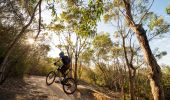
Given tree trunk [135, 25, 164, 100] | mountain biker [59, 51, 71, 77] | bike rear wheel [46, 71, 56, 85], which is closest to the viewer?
tree trunk [135, 25, 164, 100]

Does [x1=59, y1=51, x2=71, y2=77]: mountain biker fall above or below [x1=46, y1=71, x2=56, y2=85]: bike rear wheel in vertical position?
above

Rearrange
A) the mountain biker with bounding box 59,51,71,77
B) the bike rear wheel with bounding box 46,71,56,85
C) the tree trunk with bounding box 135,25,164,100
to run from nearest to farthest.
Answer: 1. the tree trunk with bounding box 135,25,164,100
2. the mountain biker with bounding box 59,51,71,77
3. the bike rear wheel with bounding box 46,71,56,85

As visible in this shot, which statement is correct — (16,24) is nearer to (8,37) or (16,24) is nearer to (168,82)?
(8,37)

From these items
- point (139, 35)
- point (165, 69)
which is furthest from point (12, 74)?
point (165, 69)

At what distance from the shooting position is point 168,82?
4659 cm

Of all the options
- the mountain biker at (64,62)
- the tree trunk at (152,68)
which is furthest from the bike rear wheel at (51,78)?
the tree trunk at (152,68)

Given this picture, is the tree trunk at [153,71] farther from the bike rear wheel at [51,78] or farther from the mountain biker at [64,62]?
the bike rear wheel at [51,78]

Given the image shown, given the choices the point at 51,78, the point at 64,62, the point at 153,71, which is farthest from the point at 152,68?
the point at 51,78

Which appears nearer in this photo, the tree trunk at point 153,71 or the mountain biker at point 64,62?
the tree trunk at point 153,71

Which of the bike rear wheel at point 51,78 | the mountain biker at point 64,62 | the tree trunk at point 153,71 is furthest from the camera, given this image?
the bike rear wheel at point 51,78

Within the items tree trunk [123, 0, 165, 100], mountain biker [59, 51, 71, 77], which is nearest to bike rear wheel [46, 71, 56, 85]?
mountain biker [59, 51, 71, 77]

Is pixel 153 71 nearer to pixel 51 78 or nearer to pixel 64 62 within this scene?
pixel 64 62

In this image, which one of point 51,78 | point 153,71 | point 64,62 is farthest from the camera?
point 51,78

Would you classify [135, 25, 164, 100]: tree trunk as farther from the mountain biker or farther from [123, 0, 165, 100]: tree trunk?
the mountain biker
